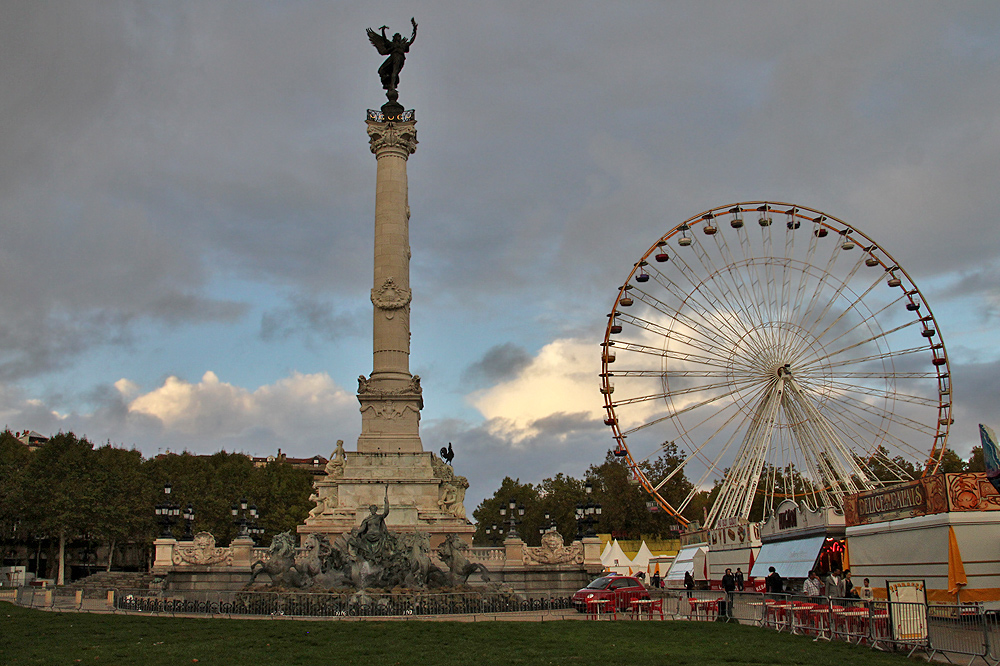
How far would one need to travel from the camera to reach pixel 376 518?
28.6 m

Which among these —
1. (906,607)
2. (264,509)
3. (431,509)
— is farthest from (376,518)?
(264,509)

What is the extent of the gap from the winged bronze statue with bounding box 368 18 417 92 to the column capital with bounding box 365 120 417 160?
3.16 m

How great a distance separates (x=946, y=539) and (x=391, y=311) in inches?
1091

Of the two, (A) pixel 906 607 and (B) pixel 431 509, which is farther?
(B) pixel 431 509

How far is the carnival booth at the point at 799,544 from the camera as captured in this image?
96.8ft

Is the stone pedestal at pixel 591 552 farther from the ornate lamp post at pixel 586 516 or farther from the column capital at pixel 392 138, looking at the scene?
the column capital at pixel 392 138

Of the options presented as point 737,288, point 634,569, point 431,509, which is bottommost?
point 634,569

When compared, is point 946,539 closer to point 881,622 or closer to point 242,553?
point 881,622

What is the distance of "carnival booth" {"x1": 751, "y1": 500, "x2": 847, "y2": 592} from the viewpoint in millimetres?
29500

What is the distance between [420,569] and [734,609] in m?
9.94

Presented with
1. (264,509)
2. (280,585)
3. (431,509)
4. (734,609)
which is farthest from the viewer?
(264,509)

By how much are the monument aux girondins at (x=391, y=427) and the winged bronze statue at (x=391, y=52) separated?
2.89 feet

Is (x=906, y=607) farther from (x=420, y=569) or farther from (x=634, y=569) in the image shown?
(x=634, y=569)

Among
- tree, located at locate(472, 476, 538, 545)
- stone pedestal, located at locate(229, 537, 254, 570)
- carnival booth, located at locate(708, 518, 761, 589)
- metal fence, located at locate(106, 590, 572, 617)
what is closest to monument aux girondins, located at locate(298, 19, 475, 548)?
stone pedestal, located at locate(229, 537, 254, 570)
